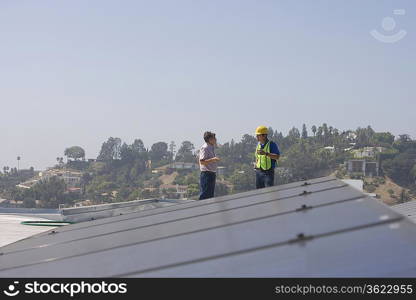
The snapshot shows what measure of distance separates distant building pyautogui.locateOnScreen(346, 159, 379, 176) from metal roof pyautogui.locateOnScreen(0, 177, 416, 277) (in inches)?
5854

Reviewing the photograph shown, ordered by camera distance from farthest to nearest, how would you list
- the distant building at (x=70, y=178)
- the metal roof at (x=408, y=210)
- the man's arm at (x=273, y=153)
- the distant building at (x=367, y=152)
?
the distant building at (x=70, y=178) → the distant building at (x=367, y=152) → the metal roof at (x=408, y=210) → the man's arm at (x=273, y=153)

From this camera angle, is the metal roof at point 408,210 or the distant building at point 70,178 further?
the distant building at point 70,178

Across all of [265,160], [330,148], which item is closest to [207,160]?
[265,160]

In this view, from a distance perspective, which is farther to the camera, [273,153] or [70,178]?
[70,178]

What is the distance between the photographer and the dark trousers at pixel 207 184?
1112 centimetres

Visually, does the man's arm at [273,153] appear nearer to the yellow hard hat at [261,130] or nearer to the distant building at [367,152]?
the yellow hard hat at [261,130]

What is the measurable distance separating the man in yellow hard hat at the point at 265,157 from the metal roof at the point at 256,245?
4.03 metres

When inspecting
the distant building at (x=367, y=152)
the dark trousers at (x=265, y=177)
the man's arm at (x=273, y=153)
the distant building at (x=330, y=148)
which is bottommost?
the dark trousers at (x=265, y=177)

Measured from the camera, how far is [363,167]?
6048 inches

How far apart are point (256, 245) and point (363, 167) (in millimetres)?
154427

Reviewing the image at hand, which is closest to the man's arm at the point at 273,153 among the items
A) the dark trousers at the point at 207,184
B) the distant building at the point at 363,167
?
the dark trousers at the point at 207,184

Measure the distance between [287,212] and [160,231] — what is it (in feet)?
3.90

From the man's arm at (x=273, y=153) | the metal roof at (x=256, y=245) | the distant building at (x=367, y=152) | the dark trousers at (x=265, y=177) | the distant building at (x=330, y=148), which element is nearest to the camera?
the metal roof at (x=256, y=245)

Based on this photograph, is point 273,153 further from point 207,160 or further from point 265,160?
point 207,160
